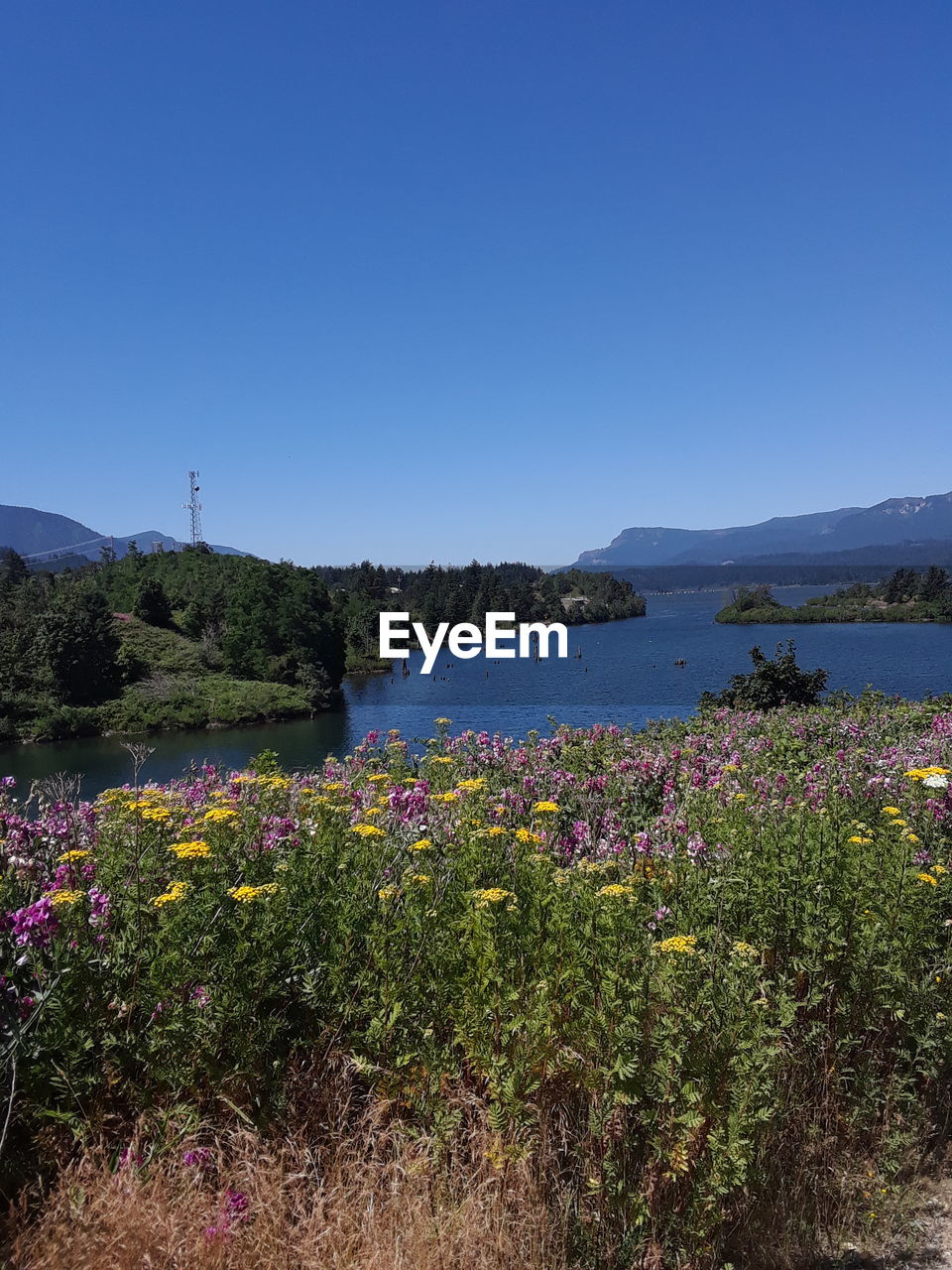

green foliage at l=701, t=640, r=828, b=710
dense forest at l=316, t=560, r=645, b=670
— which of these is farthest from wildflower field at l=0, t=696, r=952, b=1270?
dense forest at l=316, t=560, r=645, b=670

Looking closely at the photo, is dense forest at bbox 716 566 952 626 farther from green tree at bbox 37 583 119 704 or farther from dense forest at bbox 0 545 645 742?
green tree at bbox 37 583 119 704

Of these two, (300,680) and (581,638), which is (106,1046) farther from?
(581,638)

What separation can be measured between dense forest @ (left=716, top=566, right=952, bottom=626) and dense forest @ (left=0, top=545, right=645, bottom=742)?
213 ft

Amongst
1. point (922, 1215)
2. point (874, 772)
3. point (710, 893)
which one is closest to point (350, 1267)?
point (710, 893)

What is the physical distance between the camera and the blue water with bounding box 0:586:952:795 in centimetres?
3741

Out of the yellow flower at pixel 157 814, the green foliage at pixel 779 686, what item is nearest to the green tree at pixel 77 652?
the green foliage at pixel 779 686

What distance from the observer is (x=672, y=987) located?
213 cm

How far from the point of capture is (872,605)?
407 ft

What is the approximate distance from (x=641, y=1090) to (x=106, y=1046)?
56.4 inches

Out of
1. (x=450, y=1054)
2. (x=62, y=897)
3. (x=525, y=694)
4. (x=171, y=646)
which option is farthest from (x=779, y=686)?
(x=171, y=646)

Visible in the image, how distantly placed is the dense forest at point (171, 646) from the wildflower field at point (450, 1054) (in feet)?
161

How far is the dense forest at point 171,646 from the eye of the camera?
4900cm

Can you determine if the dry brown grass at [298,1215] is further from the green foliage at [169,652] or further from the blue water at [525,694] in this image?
the green foliage at [169,652]

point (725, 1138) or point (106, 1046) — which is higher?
point (106, 1046)
